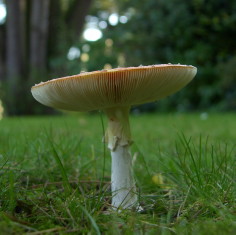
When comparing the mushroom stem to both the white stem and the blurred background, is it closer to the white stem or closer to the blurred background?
the white stem

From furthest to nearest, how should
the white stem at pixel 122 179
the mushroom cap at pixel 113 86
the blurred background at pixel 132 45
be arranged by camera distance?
the blurred background at pixel 132 45 < the white stem at pixel 122 179 < the mushroom cap at pixel 113 86

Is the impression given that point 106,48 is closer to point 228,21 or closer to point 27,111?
point 27,111

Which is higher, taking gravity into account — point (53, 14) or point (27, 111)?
point (53, 14)

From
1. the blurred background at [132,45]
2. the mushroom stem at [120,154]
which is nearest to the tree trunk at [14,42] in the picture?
the blurred background at [132,45]

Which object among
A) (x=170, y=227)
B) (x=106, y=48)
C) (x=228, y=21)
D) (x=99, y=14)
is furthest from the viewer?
(x=99, y=14)

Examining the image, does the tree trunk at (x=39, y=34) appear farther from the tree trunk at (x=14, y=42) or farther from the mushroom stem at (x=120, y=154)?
the mushroom stem at (x=120, y=154)

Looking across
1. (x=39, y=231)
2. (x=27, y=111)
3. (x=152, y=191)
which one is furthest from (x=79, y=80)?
(x=27, y=111)

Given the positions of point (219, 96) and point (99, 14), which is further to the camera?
point (99, 14)

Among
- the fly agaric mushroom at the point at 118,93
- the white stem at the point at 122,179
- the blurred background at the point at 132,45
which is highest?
the blurred background at the point at 132,45

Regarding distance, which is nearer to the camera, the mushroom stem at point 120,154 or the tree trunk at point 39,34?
the mushroom stem at point 120,154
